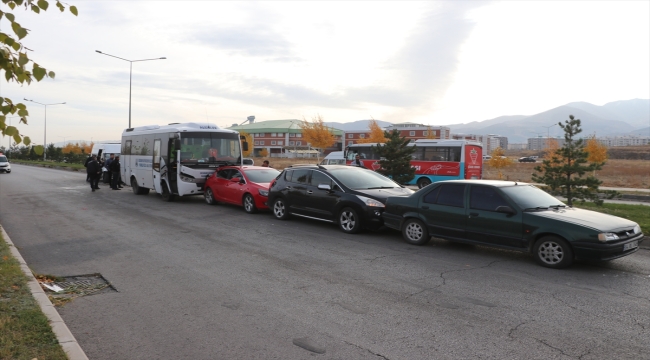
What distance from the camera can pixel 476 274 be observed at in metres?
7.50

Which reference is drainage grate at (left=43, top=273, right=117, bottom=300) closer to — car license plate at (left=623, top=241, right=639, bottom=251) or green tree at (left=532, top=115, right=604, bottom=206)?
car license plate at (left=623, top=241, right=639, bottom=251)

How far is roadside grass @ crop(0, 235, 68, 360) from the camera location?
4.15 m

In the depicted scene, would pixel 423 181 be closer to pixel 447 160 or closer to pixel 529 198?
pixel 447 160

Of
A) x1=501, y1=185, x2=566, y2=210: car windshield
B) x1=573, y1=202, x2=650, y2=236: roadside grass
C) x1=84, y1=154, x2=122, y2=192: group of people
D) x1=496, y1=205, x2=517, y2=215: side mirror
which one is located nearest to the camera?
x1=496, y1=205, x2=517, y2=215: side mirror

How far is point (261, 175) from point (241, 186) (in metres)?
0.81

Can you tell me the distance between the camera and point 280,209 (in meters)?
13.4

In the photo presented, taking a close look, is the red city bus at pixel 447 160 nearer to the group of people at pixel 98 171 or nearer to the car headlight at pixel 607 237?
the group of people at pixel 98 171

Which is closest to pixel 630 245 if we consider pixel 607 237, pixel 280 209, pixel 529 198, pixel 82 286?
pixel 607 237

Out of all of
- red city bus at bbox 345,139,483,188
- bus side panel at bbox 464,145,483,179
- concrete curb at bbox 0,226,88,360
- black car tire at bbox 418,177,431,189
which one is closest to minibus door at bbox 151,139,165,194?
red city bus at bbox 345,139,483,188

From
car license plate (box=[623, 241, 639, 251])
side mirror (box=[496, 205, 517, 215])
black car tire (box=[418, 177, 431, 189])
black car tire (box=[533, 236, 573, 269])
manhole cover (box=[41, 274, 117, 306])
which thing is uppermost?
black car tire (box=[418, 177, 431, 189])

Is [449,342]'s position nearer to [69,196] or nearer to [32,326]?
[32,326]

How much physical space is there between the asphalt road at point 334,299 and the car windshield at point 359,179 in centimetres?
141

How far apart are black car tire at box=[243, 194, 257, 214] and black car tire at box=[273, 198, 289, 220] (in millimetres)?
1361

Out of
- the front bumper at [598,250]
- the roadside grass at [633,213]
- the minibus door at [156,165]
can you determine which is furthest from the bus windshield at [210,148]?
the front bumper at [598,250]
